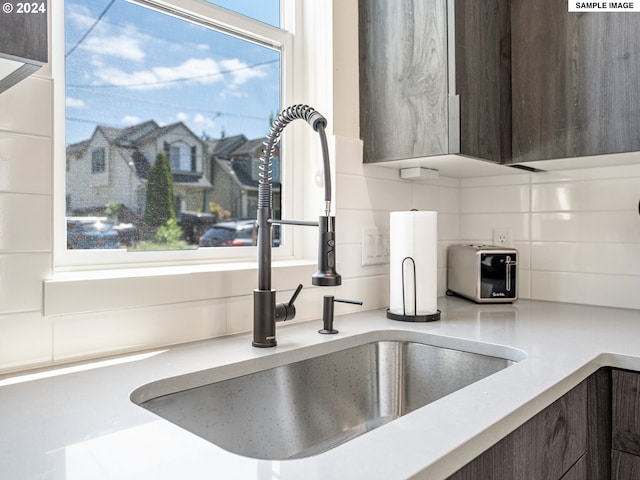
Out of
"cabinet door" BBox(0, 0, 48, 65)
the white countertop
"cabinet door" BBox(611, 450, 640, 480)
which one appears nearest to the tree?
the white countertop

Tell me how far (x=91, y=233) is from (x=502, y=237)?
1.44m

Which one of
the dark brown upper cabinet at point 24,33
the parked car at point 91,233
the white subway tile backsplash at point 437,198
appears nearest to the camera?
the dark brown upper cabinet at point 24,33

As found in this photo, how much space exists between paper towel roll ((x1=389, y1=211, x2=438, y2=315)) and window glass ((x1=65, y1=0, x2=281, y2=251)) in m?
0.43

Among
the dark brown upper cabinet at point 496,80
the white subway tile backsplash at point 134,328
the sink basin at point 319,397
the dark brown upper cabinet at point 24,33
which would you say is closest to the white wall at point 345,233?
the white subway tile backsplash at point 134,328

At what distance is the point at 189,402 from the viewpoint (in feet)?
2.89

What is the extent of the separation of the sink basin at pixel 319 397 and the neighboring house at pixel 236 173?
0.54m

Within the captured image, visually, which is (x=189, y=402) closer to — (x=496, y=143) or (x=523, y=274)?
(x=496, y=143)

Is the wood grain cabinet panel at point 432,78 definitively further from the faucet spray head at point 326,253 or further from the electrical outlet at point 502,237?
the faucet spray head at point 326,253

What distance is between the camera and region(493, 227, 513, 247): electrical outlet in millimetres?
1848

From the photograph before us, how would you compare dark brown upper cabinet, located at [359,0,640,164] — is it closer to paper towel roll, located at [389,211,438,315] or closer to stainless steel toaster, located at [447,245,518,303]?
paper towel roll, located at [389,211,438,315]

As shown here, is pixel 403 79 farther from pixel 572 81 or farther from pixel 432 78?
pixel 572 81

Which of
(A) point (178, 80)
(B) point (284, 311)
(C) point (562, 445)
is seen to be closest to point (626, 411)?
(C) point (562, 445)

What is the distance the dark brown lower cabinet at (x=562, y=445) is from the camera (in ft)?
2.29

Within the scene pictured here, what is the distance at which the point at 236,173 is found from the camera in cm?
143
